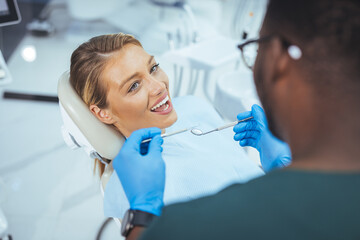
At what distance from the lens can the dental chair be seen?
3.43ft

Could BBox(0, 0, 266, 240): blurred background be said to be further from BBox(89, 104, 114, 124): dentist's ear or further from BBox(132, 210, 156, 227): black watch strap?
BBox(132, 210, 156, 227): black watch strap

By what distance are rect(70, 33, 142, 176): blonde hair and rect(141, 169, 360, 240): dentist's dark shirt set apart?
2.26 ft

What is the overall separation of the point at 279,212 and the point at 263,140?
74 cm

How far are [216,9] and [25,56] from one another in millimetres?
2365

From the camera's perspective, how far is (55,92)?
99.3 inches

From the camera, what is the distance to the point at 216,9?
4.01 meters

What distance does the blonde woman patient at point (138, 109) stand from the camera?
42.6 inches

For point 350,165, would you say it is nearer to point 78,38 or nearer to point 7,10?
point 7,10

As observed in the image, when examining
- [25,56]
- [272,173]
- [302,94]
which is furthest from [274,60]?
[25,56]

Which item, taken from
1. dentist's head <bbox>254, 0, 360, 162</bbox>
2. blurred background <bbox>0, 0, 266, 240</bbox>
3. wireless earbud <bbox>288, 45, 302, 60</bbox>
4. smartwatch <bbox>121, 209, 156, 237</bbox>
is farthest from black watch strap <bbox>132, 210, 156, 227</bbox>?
blurred background <bbox>0, 0, 266, 240</bbox>

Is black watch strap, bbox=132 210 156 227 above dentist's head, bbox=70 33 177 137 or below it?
below

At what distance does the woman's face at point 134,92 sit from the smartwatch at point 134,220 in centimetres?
44

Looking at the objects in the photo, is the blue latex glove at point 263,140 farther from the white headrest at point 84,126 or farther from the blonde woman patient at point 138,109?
the white headrest at point 84,126

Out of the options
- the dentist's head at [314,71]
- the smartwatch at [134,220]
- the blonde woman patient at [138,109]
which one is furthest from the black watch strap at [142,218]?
the dentist's head at [314,71]
